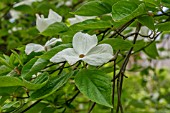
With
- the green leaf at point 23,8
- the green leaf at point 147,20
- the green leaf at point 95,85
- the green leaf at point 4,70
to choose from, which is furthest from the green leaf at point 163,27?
the green leaf at point 23,8

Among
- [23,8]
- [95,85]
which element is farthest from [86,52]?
[23,8]

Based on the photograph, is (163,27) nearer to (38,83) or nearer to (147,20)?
(147,20)

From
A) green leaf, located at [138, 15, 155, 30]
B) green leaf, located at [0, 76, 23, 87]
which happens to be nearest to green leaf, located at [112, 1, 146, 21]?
green leaf, located at [138, 15, 155, 30]

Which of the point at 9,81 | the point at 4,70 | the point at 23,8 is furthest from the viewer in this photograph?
the point at 23,8

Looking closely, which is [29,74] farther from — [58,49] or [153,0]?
[153,0]

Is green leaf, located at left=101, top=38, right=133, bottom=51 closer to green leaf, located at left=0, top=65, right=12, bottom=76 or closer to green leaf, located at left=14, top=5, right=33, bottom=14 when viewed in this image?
green leaf, located at left=0, top=65, right=12, bottom=76

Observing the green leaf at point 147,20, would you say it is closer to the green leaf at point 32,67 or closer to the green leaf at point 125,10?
the green leaf at point 125,10
